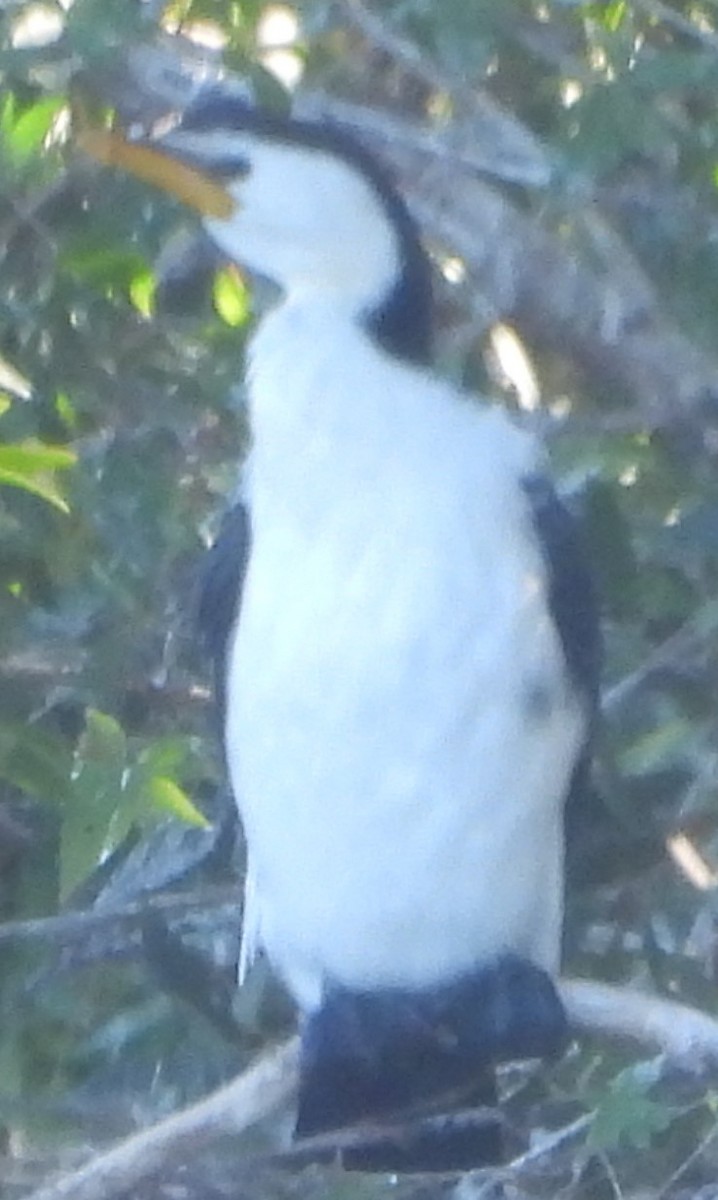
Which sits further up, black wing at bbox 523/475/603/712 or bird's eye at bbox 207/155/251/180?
bird's eye at bbox 207/155/251/180

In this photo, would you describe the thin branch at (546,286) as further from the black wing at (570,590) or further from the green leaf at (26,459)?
the green leaf at (26,459)

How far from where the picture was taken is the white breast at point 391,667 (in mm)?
1206

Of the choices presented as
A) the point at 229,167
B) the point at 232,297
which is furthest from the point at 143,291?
the point at 229,167

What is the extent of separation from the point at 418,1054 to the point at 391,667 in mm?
239

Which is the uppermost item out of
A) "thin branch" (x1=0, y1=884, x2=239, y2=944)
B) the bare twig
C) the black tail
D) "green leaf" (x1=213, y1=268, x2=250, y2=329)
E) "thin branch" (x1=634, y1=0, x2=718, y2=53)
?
"thin branch" (x1=634, y1=0, x2=718, y2=53)

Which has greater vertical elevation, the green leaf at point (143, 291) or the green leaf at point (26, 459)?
the green leaf at point (26, 459)

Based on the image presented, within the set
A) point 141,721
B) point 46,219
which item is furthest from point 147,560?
point 46,219

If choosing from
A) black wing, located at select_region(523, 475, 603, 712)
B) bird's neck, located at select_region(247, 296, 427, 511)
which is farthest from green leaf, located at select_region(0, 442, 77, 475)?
black wing, located at select_region(523, 475, 603, 712)

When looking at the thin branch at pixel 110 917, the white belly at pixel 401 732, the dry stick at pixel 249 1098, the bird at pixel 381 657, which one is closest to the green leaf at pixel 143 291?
the bird at pixel 381 657

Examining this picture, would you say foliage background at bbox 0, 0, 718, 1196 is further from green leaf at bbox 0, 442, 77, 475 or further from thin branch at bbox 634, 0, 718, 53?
green leaf at bbox 0, 442, 77, 475

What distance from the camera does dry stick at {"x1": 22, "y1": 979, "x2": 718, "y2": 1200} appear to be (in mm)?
1203

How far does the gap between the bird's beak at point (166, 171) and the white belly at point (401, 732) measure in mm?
178

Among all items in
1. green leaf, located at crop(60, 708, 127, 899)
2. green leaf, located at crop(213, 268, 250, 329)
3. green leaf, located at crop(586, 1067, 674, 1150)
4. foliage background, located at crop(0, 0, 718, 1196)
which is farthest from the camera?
green leaf, located at crop(213, 268, 250, 329)

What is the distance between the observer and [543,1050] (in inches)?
50.6
